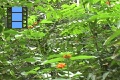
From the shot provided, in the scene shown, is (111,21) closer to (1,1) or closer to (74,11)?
(74,11)

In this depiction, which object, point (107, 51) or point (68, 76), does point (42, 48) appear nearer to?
point (107, 51)

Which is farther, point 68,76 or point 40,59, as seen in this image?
point 40,59

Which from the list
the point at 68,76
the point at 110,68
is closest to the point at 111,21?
the point at 110,68

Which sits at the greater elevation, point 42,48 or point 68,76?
point 68,76

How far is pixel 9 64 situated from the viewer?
1.18m

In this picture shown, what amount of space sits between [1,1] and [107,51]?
0.49 meters

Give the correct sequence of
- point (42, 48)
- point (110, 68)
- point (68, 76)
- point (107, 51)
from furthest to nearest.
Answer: point (42, 48) < point (107, 51) < point (110, 68) < point (68, 76)

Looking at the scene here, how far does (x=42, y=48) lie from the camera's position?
1.49 meters

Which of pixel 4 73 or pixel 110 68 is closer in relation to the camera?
Result: pixel 110 68

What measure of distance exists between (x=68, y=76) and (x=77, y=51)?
329 mm

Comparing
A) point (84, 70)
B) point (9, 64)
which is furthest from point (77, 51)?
point (9, 64)

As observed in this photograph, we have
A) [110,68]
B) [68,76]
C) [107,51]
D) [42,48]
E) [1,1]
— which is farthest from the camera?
[42,48]

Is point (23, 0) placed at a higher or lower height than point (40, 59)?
higher

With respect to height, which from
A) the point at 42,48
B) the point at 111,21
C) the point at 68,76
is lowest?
the point at 42,48
